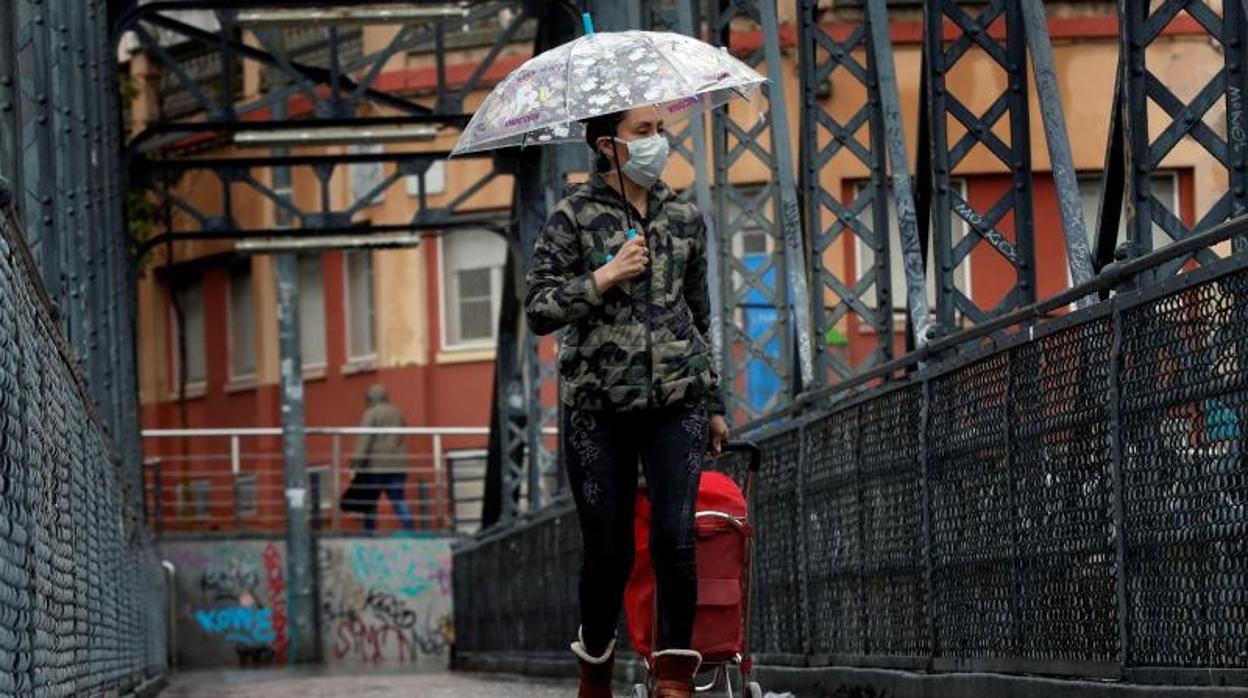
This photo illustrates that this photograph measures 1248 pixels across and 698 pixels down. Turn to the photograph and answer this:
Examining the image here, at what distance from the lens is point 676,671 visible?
362 inches

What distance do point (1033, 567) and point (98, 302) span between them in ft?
34.3

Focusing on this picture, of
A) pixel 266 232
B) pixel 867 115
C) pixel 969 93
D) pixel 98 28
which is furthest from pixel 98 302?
pixel 969 93

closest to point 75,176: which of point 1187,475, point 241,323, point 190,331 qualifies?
point 1187,475

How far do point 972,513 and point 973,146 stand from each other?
8.83ft

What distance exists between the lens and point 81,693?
1063 cm

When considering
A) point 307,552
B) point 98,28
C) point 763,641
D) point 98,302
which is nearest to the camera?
point 763,641

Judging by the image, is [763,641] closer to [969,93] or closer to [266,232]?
[266,232]

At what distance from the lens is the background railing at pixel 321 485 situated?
38.4 m

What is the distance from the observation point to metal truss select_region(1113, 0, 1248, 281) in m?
9.52

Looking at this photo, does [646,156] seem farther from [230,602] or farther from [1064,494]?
[230,602]

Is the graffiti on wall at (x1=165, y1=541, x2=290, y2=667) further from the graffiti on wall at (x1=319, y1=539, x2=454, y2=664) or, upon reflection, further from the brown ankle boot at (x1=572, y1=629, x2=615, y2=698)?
the brown ankle boot at (x1=572, y1=629, x2=615, y2=698)

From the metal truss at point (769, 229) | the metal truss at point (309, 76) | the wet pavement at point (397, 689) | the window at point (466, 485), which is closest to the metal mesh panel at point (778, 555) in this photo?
the metal truss at point (769, 229)

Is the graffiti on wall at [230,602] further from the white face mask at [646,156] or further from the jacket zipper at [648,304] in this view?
the white face mask at [646,156]

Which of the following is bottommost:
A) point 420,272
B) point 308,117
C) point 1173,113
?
point 1173,113
